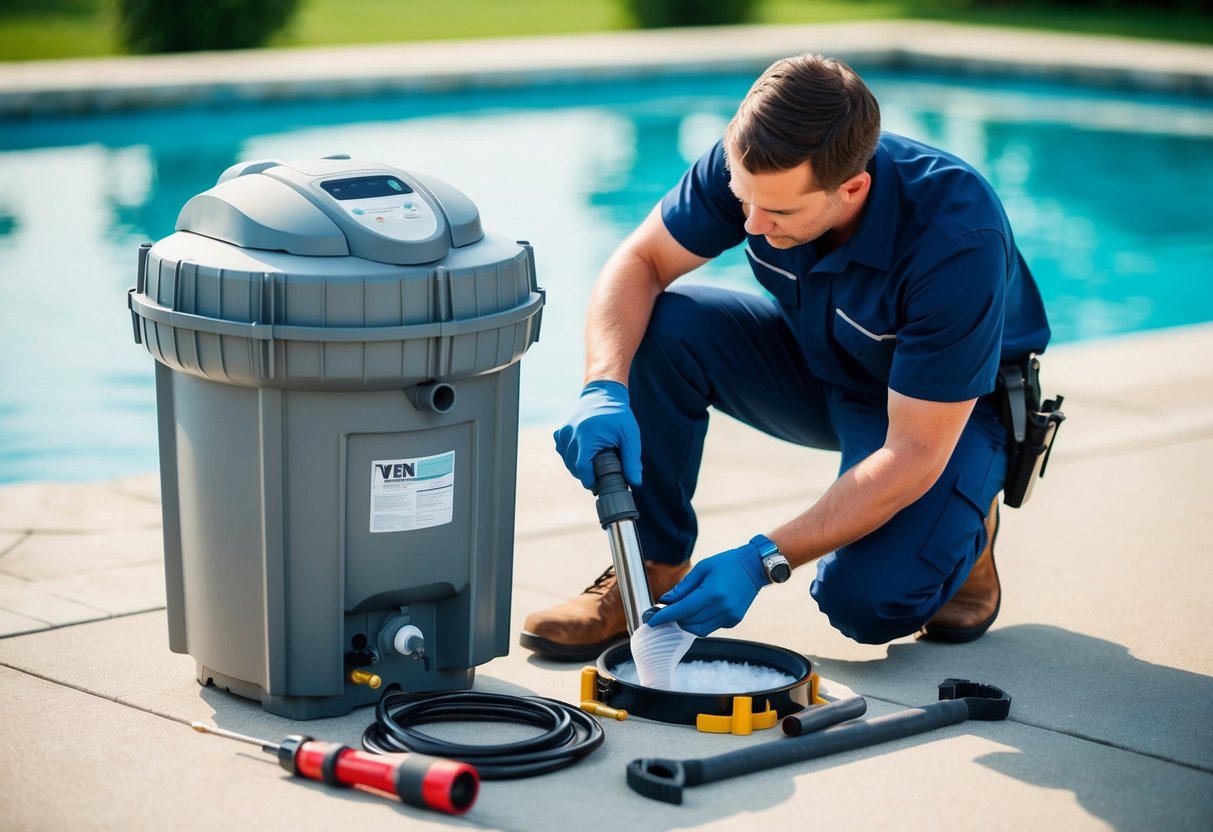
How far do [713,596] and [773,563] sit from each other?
13 cm

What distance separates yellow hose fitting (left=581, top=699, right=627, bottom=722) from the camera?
2.51 metres

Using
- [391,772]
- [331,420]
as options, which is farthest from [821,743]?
[331,420]

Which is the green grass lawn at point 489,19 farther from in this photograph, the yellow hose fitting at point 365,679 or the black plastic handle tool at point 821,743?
the black plastic handle tool at point 821,743

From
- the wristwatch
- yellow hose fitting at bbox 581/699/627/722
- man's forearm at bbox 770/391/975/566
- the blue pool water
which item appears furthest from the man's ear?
the blue pool water

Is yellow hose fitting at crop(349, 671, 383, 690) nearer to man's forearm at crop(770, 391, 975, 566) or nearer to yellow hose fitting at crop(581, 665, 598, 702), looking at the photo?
yellow hose fitting at crop(581, 665, 598, 702)

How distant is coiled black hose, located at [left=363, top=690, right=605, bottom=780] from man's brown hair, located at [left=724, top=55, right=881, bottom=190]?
954mm

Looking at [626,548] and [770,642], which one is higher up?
[626,548]

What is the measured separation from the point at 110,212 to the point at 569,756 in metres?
6.99

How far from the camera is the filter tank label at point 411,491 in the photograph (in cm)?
237

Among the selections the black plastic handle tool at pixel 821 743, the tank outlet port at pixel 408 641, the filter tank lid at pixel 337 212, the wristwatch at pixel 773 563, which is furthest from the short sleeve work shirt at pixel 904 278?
the tank outlet port at pixel 408 641

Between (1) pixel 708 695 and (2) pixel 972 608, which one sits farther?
(2) pixel 972 608

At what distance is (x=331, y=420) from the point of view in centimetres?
231

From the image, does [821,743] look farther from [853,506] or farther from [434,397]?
[434,397]

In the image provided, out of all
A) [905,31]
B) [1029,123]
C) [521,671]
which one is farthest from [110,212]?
[905,31]
